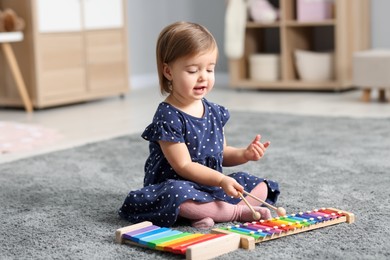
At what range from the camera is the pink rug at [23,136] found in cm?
285

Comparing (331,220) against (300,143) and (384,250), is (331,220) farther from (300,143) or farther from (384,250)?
(300,143)

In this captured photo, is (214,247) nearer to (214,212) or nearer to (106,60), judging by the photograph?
(214,212)

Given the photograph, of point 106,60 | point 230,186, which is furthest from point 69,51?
point 230,186

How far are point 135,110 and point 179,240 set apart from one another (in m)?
2.44

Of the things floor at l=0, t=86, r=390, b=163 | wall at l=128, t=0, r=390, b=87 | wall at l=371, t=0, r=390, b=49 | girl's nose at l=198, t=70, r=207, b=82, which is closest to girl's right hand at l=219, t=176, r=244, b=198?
girl's nose at l=198, t=70, r=207, b=82

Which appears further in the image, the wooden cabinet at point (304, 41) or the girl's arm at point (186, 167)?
the wooden cabinet at point (304, 41)

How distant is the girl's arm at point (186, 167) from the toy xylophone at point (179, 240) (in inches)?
5.8

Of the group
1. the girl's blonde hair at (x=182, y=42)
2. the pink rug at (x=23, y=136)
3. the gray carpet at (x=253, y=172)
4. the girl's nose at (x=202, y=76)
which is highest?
the girl's blonde hair at (x=182, y=42)

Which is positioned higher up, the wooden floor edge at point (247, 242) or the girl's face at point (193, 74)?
the girl's face at point (193, 74)

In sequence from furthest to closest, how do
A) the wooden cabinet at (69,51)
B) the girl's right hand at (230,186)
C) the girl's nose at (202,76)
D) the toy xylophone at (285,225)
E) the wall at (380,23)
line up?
the wall at (380,23), the wooden cabinet at (69,51), the girl's nose at (202,76), the girl's right hand at (230,186), the toy xylophone at (285,225)

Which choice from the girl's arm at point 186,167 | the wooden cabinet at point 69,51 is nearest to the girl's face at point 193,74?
the girl's arm at point 186,167

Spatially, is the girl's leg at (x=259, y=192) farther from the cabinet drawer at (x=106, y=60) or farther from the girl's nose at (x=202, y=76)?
the cabinet drawer at (x=106, y=60)

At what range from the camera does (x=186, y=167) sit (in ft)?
5.42

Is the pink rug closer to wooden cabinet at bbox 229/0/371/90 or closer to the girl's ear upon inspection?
the girl's ear
